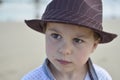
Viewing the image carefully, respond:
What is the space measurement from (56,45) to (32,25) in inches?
6.9

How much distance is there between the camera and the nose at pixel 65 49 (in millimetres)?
1415

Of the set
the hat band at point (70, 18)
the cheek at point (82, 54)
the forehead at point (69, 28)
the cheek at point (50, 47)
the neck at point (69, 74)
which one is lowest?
the neck at point (69, 74)

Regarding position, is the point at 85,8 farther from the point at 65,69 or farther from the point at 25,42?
the point at 25,42

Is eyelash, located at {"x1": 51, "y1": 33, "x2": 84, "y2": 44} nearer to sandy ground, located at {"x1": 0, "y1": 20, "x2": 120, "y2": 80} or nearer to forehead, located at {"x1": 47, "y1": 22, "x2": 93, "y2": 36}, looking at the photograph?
forehead, located at {"x1": 47, "y1": 22, "x2": 93, "y2": 36}

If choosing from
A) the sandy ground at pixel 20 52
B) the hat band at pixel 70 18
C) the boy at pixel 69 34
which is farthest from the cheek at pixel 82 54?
the sandy ground at pixel 20 52

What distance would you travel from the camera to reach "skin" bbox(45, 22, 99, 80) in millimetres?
1430

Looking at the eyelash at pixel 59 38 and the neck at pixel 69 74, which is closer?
the eyelash at pixel 59 38

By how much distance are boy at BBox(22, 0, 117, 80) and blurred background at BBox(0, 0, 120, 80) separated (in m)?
2.61

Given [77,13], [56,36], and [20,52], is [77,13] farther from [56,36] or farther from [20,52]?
[20,52]

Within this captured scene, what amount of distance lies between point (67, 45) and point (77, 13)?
0.13m

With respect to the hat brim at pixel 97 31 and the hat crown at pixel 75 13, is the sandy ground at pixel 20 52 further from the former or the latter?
the hat crown at pixel 75 13

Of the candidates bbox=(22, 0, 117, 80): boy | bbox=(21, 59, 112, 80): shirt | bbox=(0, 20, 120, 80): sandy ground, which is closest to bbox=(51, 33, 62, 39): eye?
bbox=(22, 0, 117, 80): boy

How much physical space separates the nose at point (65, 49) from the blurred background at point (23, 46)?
2713 mm

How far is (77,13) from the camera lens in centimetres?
143
